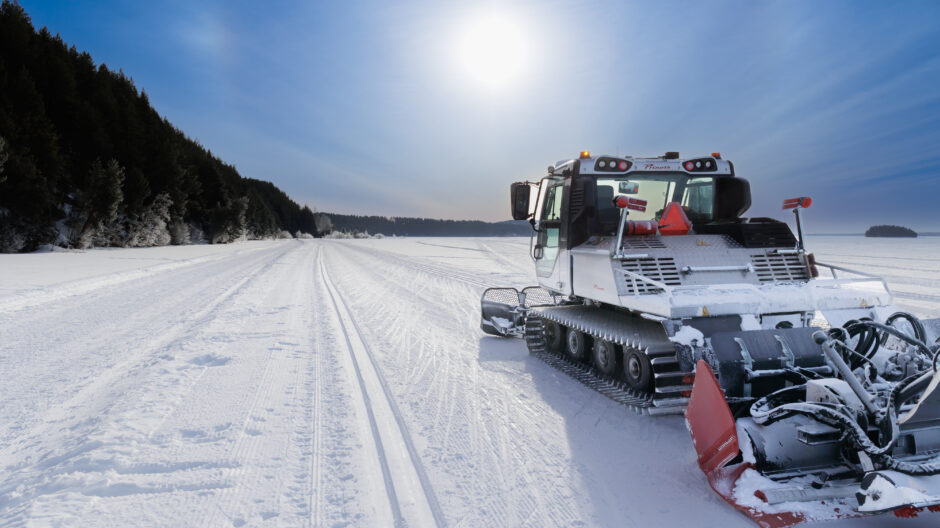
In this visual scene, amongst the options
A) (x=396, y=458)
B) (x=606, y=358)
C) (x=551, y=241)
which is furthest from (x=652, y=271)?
(x=396, y=458)

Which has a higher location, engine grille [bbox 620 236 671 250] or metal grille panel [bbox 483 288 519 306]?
engine grille [bbox 620 236 671 250]

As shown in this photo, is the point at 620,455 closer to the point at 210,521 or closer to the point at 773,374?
the point at 773,374

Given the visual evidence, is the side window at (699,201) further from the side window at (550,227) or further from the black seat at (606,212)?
the side window at (550,227)

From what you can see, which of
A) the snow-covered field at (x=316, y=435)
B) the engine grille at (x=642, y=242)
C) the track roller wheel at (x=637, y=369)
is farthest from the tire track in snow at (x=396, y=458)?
the engine grille at (x=642, y=242)

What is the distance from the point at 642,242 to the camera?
14.9 ft

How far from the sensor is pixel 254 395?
4.14 m

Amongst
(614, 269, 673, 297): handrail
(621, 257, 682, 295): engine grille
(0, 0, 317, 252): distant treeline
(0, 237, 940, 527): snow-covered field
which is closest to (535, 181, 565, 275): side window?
(0, 237, 940, 527): snow-covered field

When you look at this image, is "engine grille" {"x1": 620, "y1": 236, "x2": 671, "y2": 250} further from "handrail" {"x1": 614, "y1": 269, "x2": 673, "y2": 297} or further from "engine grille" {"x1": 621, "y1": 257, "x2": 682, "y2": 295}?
"handrail" {"x1": 614, "y1": 269, "x2": 673, "y2": 297}

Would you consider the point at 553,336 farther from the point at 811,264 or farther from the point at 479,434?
the point at 811,264

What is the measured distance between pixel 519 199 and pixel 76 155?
97.6 feet

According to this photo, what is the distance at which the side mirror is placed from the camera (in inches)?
236

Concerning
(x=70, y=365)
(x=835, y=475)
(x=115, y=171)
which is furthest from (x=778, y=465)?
(x=115, y=171)

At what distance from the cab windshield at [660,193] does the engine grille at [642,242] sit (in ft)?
1.90

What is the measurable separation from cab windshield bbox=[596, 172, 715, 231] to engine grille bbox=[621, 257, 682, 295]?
3.31 ft
